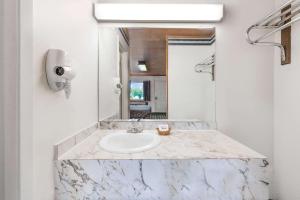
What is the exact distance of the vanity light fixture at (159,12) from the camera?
1.40 metres

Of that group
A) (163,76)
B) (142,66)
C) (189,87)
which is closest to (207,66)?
(189,87)

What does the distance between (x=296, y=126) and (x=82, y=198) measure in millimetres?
1252

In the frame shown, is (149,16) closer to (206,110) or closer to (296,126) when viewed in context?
(206,110)

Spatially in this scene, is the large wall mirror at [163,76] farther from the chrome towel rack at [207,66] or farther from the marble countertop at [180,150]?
the marble countertop at [180,150]

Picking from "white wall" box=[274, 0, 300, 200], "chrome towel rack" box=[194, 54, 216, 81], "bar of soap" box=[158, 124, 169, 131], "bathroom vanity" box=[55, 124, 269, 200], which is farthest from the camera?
"chrome towel rack" box=[194, 54, 216, 81]

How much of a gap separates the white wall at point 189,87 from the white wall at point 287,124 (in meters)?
0.43

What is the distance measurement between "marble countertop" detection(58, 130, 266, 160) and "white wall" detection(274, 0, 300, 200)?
43 cm

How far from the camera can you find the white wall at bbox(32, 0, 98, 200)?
71 cm

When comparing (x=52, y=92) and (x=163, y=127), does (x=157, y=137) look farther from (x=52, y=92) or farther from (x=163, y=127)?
(x=52, y=92)

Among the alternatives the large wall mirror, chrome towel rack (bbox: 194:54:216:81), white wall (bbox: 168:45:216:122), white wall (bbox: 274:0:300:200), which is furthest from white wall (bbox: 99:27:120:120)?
white wall (bbox: 274:0:300:200)

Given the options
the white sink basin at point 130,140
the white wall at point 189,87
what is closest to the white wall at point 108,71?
the white sink basin at point 130,140

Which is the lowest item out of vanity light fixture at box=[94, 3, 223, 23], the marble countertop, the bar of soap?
the marble countertop

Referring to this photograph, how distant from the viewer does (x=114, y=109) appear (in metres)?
1.53

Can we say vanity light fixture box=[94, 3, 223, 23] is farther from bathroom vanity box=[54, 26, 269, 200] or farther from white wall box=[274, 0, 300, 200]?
white wall box=[274, 0, 300, 200]
